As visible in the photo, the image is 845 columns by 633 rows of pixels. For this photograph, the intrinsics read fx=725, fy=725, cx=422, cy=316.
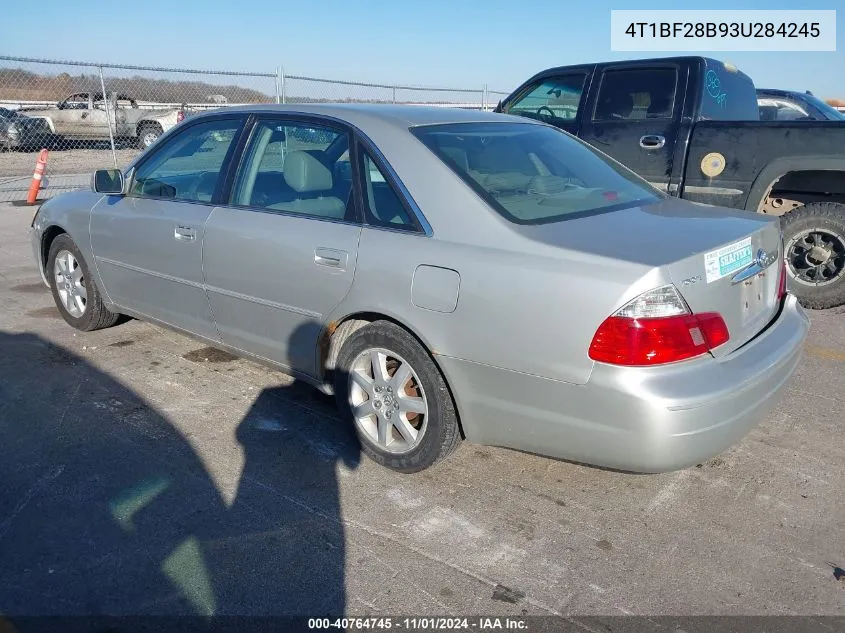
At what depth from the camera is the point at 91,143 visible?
807 inches

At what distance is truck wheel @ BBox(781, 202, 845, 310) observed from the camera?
5.57 m

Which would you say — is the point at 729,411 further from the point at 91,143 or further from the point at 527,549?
the point at 91,143

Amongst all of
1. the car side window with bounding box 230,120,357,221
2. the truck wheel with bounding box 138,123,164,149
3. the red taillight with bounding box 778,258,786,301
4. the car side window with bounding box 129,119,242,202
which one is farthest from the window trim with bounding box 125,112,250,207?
the truck wheel with bounding box 138,123,164,149

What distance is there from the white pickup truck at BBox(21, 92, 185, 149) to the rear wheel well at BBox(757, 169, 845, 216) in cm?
1605

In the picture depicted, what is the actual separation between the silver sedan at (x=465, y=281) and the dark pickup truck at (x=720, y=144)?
2300 mm

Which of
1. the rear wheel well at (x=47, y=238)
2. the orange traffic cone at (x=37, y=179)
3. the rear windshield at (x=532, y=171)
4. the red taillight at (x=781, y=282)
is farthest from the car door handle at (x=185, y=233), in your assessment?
the orange traffic cone at (x=37, y=179)

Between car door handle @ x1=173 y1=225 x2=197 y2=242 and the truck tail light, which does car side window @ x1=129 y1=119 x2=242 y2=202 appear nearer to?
car door handle @ x1=173 y1=225 x2=197 y2=242

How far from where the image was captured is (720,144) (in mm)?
5812

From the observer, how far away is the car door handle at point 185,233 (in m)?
3.95

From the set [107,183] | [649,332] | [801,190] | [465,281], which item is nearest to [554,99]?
[801,190]

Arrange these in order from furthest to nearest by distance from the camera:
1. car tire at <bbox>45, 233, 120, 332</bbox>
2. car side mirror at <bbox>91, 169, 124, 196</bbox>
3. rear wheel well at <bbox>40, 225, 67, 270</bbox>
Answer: rear wheel well at <bbox>40, 225, 67, 270</bbox> < car tire at <bbox>45, 233, 120, 332</bbox> < car side mirror at <bbox>91, 169, 124, 196</bbox>

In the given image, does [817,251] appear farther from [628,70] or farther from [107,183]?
[107,183]

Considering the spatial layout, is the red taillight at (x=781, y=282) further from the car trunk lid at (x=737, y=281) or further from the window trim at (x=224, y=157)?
the window trim at (x=224, y=157)

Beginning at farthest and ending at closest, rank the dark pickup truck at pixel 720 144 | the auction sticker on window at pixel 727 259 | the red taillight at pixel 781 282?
1. the dark pickup truck at pixel 720 144
2. the red taillight at pixel 781 282
3. the auction sticker on window at pixel 727 259
